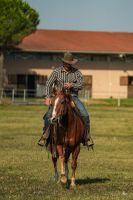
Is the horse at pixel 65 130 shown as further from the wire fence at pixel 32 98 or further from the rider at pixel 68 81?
the wire fence at pixel 32 98

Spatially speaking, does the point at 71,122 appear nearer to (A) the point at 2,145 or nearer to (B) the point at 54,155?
(B) the point at 54,155

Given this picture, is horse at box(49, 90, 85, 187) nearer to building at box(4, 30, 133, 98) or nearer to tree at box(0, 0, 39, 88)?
tree at box(0, 0, 39, 88)

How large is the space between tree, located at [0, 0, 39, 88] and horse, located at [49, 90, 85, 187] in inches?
1793

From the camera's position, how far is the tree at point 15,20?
58.6 m

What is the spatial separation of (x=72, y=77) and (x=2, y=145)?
9.83 metres

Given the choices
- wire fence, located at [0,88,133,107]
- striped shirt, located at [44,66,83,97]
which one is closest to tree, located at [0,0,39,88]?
wire fence, located at [0,88,133,107]

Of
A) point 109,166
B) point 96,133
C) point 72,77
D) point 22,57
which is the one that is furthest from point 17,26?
point 72,77

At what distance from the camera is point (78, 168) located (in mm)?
16953

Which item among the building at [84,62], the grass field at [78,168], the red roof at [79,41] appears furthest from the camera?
the red roof at [79,41]

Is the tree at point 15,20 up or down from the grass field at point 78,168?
up

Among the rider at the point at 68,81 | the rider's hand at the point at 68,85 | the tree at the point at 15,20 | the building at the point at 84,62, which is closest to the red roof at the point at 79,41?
the building at the point at 84,62

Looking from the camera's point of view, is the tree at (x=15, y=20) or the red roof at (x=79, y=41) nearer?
the tree at (x=15, y=20)

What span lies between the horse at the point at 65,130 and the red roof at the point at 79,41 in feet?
178

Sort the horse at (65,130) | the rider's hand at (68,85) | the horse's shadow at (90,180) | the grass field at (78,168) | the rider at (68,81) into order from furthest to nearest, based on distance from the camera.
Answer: the horse's shadow at (90,180) → the rider at (68,81) → the rider's hand at (68,85) → the horse at (65,130) → the grass field at (78,168)
